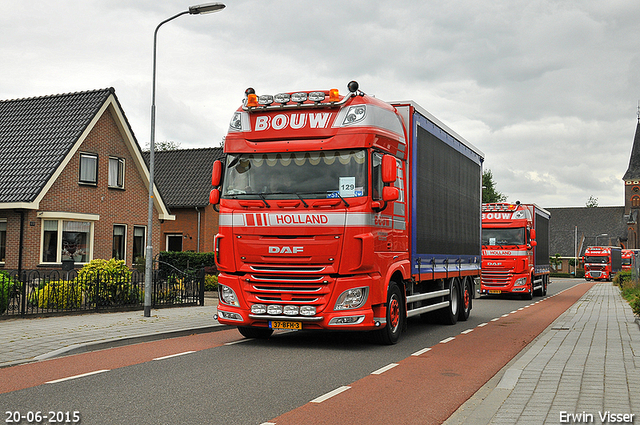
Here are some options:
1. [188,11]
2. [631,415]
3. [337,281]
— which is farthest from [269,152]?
[631,415]

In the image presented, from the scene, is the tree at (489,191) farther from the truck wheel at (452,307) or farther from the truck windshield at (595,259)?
the truck wheel at (452,307)

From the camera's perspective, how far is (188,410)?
5.95m

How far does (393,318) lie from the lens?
10.6 m

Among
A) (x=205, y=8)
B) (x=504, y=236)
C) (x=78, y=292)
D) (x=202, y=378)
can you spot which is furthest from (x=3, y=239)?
(x=504, y=236)

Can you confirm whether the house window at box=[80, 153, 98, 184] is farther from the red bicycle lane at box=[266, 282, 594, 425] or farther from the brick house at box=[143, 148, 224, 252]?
the red bicycle lane at box=[266, 282, 594, 425]

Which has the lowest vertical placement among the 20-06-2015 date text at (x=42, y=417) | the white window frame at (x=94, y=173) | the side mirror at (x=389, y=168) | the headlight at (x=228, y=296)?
the 20-06-2015 date text at (x=42, y=417)

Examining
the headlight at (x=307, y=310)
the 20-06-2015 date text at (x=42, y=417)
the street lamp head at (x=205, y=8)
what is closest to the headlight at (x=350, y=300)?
the headlight at (x=307, y=310)

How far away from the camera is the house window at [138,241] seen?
26719 millimetres

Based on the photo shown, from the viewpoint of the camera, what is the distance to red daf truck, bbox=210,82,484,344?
9.55m

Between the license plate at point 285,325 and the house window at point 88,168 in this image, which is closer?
the license plate at point 285,325

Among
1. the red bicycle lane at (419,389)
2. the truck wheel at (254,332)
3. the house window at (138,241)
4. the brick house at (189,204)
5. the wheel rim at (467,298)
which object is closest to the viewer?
the red bicycle lane at (419,389)

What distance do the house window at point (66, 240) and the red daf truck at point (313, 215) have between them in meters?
14.4

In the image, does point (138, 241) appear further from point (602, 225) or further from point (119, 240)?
point (602, 225)

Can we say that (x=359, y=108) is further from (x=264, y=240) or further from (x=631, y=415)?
(x=631, y=415)
